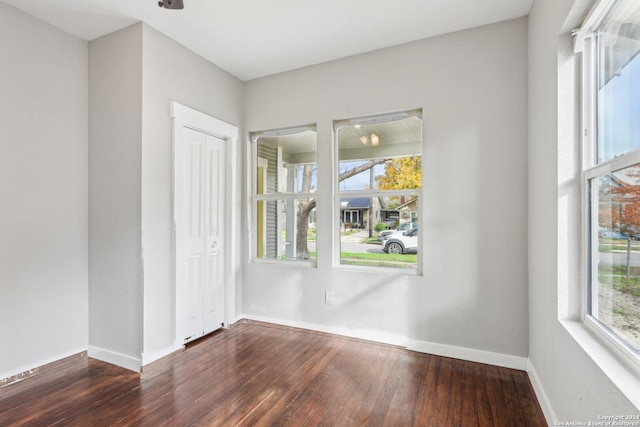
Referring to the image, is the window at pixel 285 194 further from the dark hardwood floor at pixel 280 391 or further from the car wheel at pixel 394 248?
the dark hardwood floor at pixel 280 391

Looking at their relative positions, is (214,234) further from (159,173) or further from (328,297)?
(328,297)

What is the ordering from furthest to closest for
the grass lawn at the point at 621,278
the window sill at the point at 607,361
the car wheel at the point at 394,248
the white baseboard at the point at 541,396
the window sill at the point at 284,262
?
the window sill at the point at 284,262
the car wheel at the point at 394,248
the white baseboard at the point at 541,396
the grass lawn at the point at 621,278
the window sill at the point at 607,361

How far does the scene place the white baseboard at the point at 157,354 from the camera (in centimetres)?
261

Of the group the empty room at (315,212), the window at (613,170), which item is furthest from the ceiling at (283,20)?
the window at (613,170)

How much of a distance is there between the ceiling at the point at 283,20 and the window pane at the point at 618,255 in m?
1.79

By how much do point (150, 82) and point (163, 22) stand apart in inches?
20.3

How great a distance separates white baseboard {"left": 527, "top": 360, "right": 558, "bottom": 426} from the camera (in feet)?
6.05

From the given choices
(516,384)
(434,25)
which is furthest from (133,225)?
(516,384)

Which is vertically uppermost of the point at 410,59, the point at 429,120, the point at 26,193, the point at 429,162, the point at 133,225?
the point at 410,59

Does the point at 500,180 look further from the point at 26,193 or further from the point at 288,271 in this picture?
the point at 26,193

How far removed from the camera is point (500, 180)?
2.63 metres

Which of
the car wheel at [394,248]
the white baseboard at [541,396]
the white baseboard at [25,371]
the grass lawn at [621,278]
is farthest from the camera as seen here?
the car wheel at [394,248]

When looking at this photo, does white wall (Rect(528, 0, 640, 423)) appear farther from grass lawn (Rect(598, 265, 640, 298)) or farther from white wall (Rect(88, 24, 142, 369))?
white wall (Rect(88, 24, 142, 369))

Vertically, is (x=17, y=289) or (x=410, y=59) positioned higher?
(x=410, y=59)
